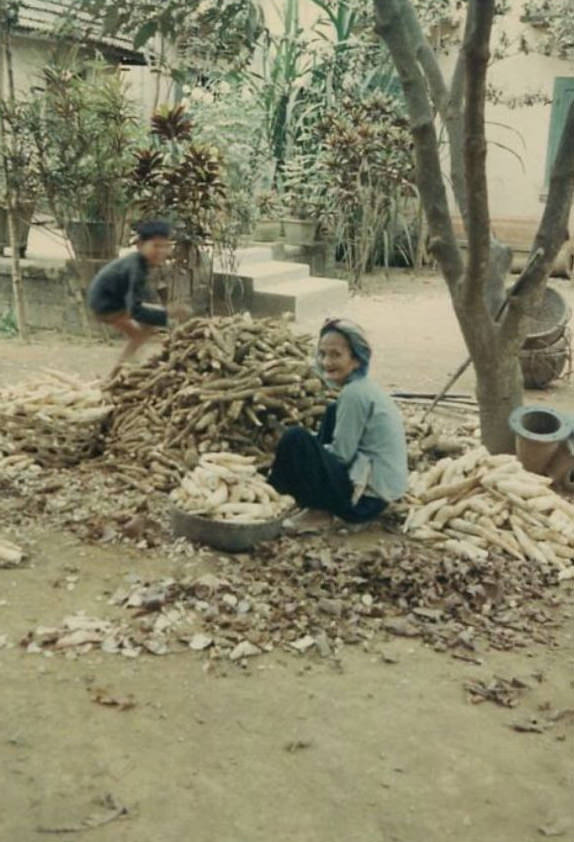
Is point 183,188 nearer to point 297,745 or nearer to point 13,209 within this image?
point 13,209

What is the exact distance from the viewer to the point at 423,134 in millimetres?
5871

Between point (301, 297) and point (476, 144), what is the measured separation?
6.55m

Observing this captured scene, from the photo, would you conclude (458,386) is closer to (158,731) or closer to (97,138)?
(97,138)

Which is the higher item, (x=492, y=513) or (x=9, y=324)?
(x=9, y=324)

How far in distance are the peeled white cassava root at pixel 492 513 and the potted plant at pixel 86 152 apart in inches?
220

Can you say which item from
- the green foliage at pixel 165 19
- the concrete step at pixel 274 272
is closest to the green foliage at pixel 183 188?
the concrete step at pixel 274 272

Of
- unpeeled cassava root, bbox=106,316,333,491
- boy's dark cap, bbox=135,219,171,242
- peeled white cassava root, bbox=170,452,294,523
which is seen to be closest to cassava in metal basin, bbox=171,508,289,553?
peeled white cassava root, bbox=170,452,294,523

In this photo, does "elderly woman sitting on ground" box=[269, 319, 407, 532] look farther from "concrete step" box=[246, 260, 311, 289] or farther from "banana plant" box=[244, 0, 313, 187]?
"banana plant" box=[244, 0, 313, 187]

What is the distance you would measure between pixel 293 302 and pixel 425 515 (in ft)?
21.2

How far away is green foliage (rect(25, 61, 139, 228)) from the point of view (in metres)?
9.55

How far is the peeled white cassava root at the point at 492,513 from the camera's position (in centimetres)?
524

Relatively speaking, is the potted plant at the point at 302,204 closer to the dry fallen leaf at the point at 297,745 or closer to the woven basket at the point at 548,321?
the woven basket at the point at 548,321

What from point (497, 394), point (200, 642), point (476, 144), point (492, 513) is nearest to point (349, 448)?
point (492, 513)

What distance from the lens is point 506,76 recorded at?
52.5 ft
